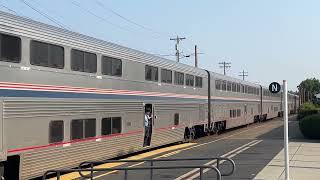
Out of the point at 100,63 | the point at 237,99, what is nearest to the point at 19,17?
the point at 100,63

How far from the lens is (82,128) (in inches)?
559

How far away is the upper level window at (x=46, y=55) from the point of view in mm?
12031

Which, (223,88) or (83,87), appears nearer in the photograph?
(83,87)

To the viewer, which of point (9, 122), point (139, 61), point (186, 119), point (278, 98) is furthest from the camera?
point (278, 98)

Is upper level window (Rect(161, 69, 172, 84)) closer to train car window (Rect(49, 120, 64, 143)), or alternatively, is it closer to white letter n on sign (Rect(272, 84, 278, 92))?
white letter n on sign (Rect(272, 84, 278, 92))

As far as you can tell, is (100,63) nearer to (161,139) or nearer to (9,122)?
(9,122)

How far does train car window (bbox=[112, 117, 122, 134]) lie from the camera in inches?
640

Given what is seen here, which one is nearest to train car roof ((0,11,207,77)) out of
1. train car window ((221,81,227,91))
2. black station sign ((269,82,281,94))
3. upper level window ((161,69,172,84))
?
upper level window ((161,69,172,84))

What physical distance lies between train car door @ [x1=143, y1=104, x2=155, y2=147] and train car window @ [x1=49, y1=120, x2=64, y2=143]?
6.49 metres

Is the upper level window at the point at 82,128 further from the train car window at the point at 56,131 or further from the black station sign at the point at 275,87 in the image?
the black station sign at the point at 275,87

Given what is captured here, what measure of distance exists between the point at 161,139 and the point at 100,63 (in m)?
6.46

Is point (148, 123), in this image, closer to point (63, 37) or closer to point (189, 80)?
point (189, 80)

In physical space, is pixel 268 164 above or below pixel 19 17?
below

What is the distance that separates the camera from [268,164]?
16.4 meters
